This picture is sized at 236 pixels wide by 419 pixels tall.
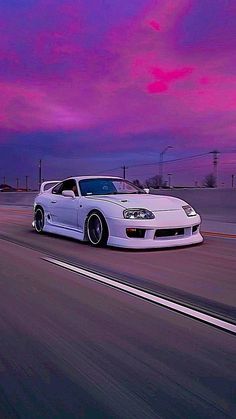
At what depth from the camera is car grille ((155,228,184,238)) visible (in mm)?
8312

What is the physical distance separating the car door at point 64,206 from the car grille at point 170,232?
6.96 feet

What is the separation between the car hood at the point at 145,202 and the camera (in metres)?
8.51

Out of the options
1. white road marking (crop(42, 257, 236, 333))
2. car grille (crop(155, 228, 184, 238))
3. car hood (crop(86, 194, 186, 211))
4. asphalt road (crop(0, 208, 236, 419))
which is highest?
car hood (crop(86, 194, 186, 211))

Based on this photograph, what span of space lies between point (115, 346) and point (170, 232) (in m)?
4.87

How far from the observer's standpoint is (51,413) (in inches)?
106

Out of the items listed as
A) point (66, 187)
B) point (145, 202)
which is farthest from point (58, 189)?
point (145, 202)

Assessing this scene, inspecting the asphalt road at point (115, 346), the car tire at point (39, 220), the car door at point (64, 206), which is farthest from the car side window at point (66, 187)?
the asphalt road at point (115, 346)

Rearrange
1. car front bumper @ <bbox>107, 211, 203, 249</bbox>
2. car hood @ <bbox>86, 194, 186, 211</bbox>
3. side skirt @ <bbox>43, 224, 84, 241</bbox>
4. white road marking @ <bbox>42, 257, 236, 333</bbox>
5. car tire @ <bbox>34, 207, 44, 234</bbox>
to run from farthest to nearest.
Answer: car tire @ <bbox>34, 207, 44, 234</bbox>, side skirt @ <bbox>43, 224, 84, 241</bbox>, car hood @ <bbox>86, 194, 186, 211</bbox>, car front bumper @ <bbox>107, 211, 203, 249</bbox>, white road marking @ <bbox>42, 257, 236, 333</bbox>

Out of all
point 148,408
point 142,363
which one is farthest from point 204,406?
point 142,363

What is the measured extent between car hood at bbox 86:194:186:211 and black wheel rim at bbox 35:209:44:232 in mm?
2699

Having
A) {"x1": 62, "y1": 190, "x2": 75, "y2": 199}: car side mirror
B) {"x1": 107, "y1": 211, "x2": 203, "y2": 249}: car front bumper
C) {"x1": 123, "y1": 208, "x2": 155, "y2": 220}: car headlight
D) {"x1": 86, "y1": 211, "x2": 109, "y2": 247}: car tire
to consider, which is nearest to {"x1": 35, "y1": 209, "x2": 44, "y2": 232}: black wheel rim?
{"x1": 62, "y1": 190, "x2": 75, "y2": 199}: car side mirror

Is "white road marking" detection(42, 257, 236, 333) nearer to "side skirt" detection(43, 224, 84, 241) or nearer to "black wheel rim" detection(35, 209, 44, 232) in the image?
"side skirt" detection(43, 224, 84, 241)

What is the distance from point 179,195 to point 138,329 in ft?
47.9

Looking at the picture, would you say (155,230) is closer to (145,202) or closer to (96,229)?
(145,202)
